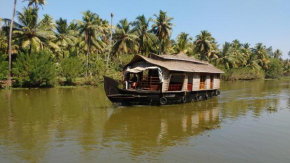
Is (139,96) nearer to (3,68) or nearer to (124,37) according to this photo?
(3,68)

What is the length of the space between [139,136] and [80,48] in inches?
1045

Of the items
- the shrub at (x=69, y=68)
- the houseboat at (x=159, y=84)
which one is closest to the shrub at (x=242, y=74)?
the shrub at (x=69, y=68)

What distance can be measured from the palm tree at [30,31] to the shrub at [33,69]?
1.40m

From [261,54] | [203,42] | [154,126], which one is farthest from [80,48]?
[261,54]

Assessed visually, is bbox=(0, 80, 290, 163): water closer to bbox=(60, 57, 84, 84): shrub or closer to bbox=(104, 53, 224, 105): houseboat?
bbox=(104, 53, 224, 105): houseboat

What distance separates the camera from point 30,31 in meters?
22.8

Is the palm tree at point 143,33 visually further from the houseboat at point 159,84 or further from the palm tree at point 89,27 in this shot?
the houseboat at point 159,84

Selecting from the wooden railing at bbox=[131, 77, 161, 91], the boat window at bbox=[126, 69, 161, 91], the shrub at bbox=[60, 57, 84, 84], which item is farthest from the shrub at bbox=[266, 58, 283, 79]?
the wooden railing at bbox=[131, 77, 161, 91]

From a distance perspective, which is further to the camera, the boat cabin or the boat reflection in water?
the boat cabin

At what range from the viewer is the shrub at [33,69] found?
21312 mm

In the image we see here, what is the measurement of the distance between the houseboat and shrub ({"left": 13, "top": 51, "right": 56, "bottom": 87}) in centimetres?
1056

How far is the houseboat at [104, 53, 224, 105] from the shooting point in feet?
41.7

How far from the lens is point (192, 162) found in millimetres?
5738

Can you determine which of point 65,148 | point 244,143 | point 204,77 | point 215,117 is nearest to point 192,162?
point 244,143
